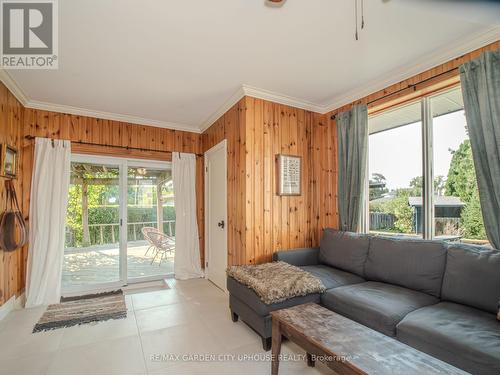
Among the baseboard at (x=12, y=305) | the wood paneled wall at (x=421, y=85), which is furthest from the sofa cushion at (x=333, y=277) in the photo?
the baseboard at (x=12, y=305)

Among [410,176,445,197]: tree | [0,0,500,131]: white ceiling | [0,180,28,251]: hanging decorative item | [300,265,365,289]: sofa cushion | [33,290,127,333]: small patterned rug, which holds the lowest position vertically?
[33,290,127,333]: small patterned rug

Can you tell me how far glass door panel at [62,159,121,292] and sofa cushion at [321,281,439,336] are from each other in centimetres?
324

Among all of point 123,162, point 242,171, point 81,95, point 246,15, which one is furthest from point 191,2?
point 123,162

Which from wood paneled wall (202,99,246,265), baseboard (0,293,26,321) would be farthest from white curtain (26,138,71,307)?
wood paneled wall (202,99,246,265)

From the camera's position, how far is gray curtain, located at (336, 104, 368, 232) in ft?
9.43

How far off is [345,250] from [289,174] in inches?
44.9

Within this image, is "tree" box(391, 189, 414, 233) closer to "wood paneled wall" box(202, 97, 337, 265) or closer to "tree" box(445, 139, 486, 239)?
"tree" box(445, 139, 486, 239)

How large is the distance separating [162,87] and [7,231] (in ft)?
7.72

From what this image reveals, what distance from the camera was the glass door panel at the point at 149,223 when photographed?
12.8 feet

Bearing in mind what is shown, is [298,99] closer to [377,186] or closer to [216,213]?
[377,186]

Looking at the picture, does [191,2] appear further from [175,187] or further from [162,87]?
[175,187]

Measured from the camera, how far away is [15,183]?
9.61ft

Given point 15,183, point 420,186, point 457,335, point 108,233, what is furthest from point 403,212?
point 15,183

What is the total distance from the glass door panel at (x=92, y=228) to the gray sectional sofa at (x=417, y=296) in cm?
232
